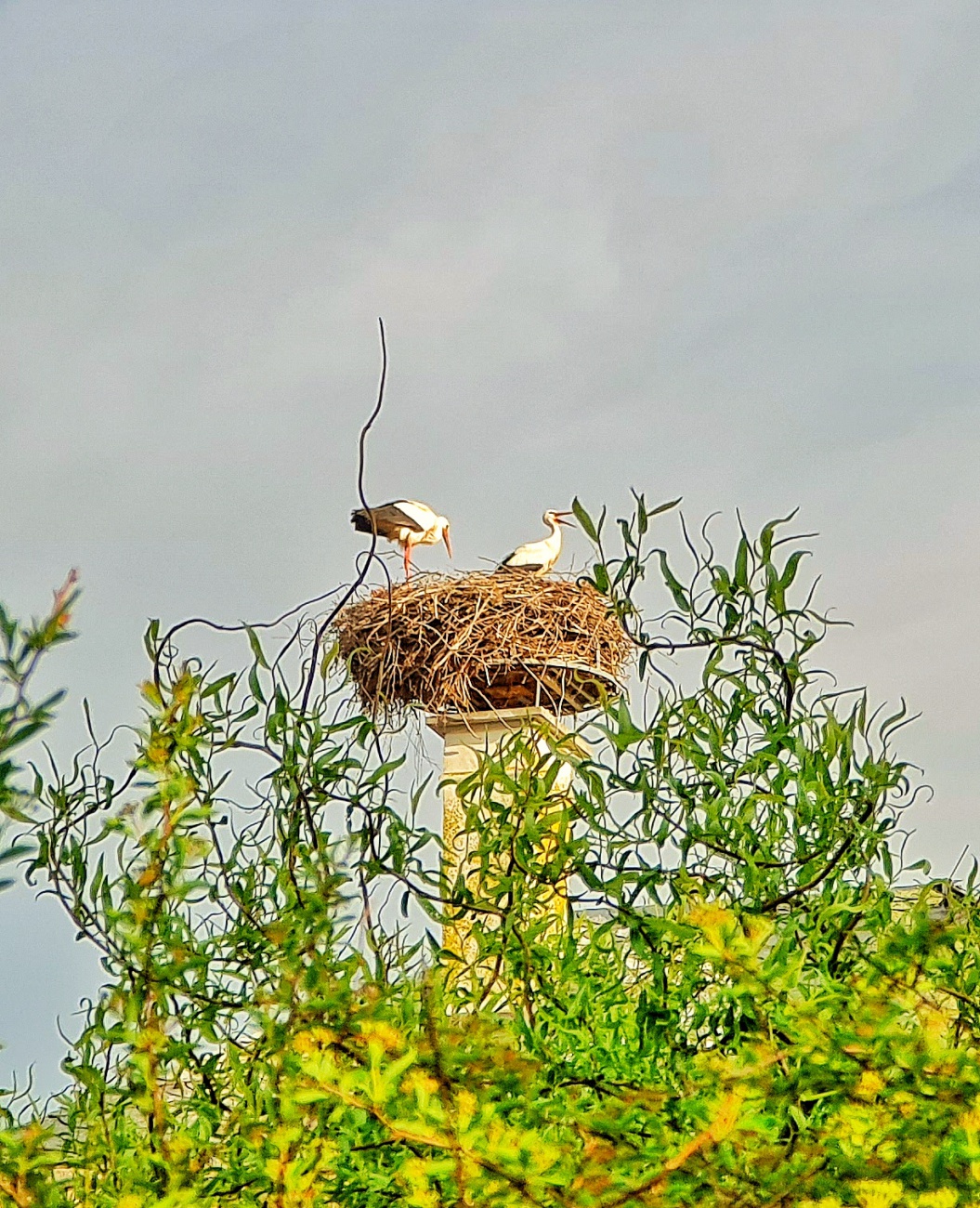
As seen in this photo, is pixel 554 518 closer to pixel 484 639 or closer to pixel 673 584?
pixel 484 639

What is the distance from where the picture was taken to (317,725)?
44.6 inches

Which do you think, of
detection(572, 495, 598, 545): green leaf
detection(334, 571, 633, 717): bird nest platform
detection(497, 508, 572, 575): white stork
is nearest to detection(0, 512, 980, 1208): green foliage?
detection(572, 495, 598, 545): green leaf

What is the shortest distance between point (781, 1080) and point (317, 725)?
0.46 meters

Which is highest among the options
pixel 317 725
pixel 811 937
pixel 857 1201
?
pixel 317 725

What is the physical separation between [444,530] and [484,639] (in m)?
0.71

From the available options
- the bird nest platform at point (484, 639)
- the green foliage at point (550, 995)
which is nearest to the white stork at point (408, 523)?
the bird nest platform at point (484, 639)

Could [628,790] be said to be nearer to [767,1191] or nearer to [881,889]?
[881,889]

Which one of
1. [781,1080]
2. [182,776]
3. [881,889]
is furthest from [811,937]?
[182,776]

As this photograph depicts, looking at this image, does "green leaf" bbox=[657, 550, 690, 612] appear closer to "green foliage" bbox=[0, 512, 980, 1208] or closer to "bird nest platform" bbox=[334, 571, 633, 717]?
"green foliage" bbox=[0, 512, 980, 1208]

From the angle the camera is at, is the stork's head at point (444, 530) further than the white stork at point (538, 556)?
Yes

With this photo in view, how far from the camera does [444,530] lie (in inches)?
181

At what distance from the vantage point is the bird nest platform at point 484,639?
3.88m

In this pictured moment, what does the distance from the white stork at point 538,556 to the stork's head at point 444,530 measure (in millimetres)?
249

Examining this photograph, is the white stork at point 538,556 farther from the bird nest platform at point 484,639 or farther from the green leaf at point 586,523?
the green leaf at point 586,523
